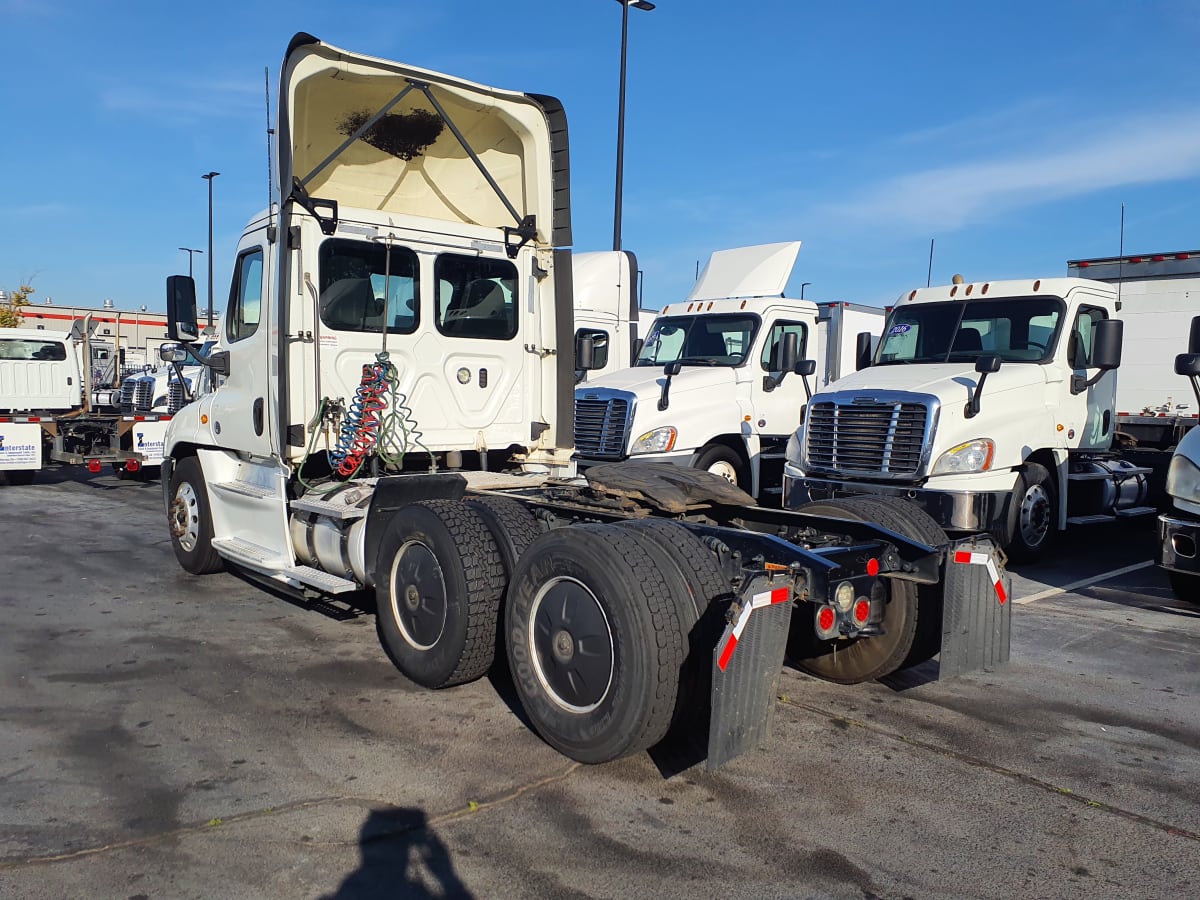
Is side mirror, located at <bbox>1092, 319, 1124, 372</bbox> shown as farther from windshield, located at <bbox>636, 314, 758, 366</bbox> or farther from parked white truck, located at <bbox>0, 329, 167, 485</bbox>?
parked white truck, located at <bbox>0, 329, 167, 485</bbox>

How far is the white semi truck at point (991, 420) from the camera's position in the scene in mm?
8930

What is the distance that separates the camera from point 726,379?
11805 mm

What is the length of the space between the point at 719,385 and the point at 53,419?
11.2 metres

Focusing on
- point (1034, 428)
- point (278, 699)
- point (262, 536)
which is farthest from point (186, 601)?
point (1034, 428)

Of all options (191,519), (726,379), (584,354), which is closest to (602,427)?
(726,379)

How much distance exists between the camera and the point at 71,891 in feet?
10.7

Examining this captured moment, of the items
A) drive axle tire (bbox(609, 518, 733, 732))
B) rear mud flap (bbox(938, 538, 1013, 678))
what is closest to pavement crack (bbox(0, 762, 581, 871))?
drive axle tire (bbox(609, 518, 733, 732))

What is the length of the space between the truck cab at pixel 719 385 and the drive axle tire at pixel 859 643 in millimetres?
5513

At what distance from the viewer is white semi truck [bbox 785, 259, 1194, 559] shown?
29.3ft

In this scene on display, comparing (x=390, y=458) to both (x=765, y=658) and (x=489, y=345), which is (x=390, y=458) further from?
(x=765, y=658)

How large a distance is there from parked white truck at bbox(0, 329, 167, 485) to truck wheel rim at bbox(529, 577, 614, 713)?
13009mm

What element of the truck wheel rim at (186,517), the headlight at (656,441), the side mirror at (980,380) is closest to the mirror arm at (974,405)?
the side mirror at (980,380)

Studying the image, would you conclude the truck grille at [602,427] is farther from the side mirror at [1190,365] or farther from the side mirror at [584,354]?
the side mirror at [1190,365]

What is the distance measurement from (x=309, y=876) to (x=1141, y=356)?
479 inches
